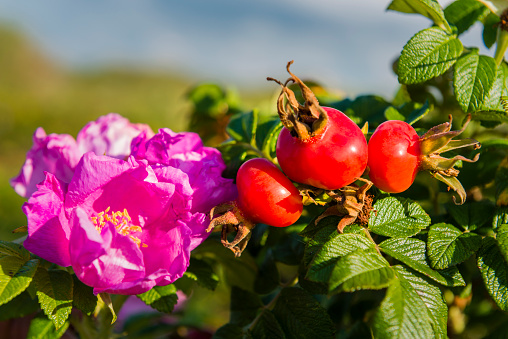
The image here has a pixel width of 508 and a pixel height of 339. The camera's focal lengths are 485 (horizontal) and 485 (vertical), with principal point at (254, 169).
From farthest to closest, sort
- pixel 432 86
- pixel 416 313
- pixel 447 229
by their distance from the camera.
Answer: pixel 432 86 < pixel 447 229 < pixel 416 313

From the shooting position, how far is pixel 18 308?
78 centimetres

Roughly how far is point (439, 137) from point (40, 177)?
22.6 inches

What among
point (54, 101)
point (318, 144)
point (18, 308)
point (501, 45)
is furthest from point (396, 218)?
point (54, 101)

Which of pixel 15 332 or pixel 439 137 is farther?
pixel 15 332

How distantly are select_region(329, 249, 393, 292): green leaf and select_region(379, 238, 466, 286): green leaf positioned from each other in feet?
0.10

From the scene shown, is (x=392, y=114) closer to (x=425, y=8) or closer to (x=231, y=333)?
(x=425, y=8)

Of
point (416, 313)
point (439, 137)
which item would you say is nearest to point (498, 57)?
point (439, 137)

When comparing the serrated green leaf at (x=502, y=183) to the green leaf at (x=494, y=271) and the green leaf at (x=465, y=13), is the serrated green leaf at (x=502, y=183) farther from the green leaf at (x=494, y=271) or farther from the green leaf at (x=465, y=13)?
the green leaf at (x=465, y=13)

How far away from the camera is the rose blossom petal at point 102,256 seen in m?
0.53

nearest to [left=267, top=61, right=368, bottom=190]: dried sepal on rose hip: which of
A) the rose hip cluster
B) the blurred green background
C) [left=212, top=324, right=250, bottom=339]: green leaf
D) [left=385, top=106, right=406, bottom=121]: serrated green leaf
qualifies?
the rose hip cluster

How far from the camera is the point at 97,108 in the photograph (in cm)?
644

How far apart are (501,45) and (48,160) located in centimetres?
71

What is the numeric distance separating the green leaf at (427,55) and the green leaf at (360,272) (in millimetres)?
266

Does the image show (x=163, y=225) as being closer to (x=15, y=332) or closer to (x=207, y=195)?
(x=207, y=195)
